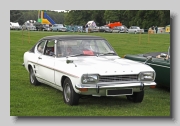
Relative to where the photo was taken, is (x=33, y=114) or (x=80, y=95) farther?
(x=80, y=95)

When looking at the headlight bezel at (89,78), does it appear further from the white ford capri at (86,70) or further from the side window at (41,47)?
the side window at (41,47)

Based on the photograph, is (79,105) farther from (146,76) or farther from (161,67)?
(161,67)

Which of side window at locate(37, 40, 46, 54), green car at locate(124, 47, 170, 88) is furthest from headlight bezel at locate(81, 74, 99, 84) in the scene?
side window at locate(37, 40, 46, 54)

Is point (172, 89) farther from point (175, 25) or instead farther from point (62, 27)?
point (62, 27)

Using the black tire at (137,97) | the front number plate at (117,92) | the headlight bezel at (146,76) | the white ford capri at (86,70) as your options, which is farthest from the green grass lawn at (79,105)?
the headlight bezel at (146,76)

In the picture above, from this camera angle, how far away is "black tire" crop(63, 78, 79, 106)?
264 inches

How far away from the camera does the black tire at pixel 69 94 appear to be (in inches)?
264

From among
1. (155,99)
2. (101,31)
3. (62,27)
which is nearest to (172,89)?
(155,99)

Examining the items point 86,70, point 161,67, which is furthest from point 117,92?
point 161,67

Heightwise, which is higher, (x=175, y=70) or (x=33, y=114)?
(x=175, y=70)

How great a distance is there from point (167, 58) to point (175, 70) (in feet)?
4.62

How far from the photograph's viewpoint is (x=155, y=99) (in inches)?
300

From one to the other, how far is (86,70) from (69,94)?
707mm

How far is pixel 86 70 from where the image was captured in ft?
A: 21.0
